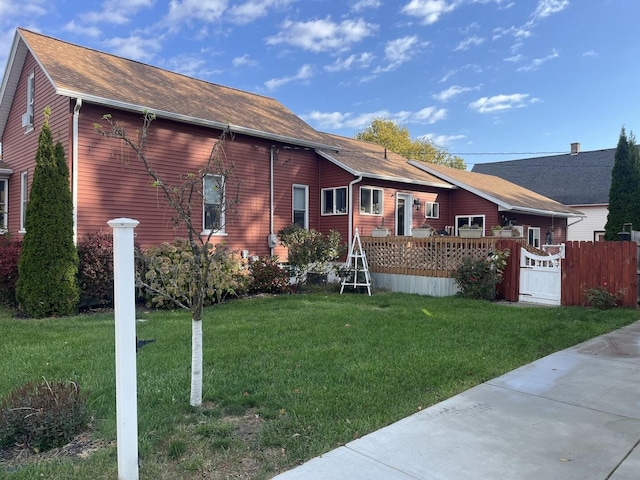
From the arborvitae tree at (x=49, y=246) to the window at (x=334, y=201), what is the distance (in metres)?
7.67

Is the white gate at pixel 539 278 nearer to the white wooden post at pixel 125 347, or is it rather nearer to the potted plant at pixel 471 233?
the potted plant at pixel 471 233

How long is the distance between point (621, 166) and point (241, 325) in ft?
53.8

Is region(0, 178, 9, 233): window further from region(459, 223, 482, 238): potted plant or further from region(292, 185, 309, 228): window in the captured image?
region(459, 223, 482, 238): potted plant

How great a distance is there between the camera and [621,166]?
56.2ft

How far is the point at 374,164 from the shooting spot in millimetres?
16047

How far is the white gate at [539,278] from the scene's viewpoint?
32.9ft

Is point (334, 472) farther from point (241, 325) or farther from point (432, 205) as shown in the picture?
point (432, 205)

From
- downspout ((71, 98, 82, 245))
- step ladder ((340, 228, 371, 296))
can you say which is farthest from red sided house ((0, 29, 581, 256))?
step ladder ((340, 228, 371, 296))

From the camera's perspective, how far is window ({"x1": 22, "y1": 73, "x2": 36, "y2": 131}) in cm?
1162

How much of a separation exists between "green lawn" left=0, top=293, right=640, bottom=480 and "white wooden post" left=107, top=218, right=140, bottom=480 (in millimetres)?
201

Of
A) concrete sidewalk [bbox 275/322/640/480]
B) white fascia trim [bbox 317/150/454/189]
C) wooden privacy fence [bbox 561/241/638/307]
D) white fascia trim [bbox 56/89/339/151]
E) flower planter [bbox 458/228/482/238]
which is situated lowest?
concrete sidewalk [bbox 275/322/640/480]

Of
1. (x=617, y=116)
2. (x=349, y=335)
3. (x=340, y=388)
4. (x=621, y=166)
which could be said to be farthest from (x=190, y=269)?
Result: (x=617, y=116)

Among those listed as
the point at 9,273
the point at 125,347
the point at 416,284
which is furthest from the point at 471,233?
the point at 9,273

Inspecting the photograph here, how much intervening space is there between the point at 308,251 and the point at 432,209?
24.1 feet
